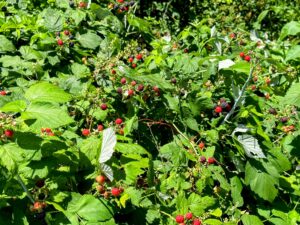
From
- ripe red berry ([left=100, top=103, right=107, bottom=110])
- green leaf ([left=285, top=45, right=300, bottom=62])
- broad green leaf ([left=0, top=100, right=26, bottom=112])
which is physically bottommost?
ripe red berry ([left=100, top=103, right=107, bottom=110])

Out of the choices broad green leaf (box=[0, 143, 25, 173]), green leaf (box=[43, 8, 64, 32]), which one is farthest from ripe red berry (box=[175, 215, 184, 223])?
green leaf (box=[43, 8, 64, 32])

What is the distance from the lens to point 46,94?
166 cm

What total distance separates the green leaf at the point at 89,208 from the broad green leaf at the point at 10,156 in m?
0.39

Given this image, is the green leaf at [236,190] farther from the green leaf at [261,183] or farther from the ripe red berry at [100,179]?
the ripe red berry at [100,179]

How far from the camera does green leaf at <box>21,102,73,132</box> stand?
1.56 meters

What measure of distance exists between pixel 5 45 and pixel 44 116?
180cm

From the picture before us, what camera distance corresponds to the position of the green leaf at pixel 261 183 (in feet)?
8.40

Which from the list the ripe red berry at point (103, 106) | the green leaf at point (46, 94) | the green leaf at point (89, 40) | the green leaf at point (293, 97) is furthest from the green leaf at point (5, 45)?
the green leaf at point (293, 97)

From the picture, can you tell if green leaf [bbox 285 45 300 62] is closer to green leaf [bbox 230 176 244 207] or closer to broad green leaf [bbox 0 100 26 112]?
green leaf [bbox 230 176 244 207]

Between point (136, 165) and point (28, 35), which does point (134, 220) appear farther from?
point (28, 35)

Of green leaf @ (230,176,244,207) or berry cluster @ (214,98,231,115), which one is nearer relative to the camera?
green leaf @ (230,176,244,207)

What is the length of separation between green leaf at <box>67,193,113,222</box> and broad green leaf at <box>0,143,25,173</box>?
1.29 feet

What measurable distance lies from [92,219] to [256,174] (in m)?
1.27

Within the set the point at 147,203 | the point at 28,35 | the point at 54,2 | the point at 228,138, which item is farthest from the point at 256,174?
the point at 54,2
